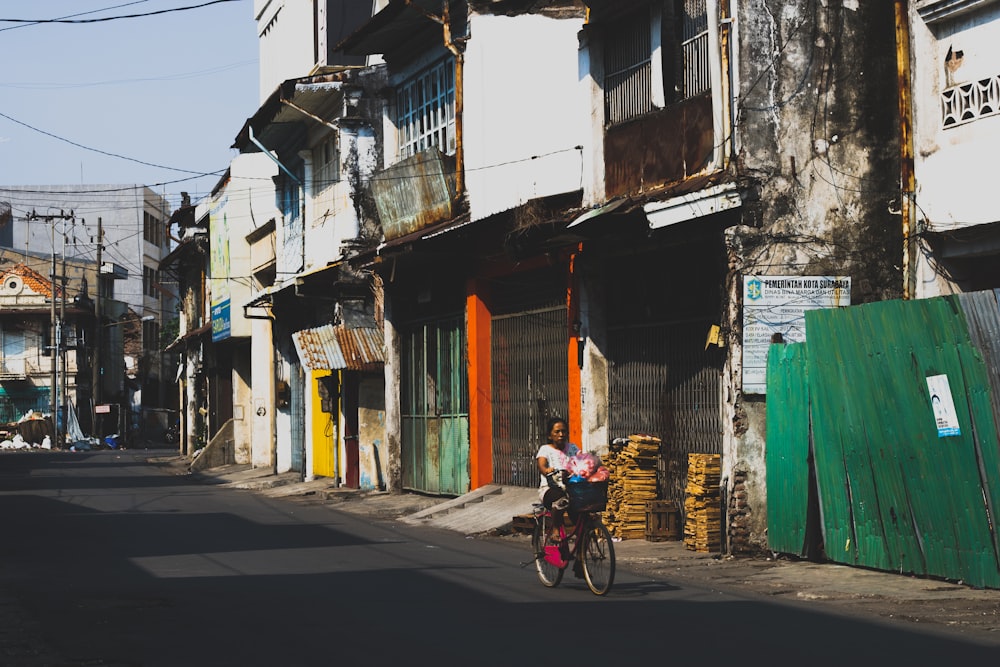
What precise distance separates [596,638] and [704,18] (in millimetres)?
9566

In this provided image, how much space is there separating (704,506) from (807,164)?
400 cm

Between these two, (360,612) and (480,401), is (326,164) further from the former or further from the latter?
(360,612)

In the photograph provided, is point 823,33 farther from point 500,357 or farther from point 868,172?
point 500,357

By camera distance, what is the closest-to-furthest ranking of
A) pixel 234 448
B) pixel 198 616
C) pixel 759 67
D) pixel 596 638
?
pixel 596 638, pixel 198 616, pixel 759 67, pixel 234 448

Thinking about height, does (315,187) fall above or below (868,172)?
above

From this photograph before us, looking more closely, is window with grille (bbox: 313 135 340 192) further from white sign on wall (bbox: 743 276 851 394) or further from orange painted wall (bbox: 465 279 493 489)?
white sign on wall (bbox: 743 276 851 394)

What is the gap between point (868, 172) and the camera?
15.8 metres

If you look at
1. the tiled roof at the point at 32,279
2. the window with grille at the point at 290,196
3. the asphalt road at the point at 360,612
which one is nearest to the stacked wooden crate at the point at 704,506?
the asphalt road at the point at 360,612

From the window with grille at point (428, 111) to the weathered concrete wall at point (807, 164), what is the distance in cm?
967

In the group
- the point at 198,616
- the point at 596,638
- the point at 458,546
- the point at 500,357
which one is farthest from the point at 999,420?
the point at 500,357

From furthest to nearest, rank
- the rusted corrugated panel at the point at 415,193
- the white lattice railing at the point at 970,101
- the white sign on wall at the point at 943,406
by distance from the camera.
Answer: the rusted corrugated panel at the point at 415,193 < the white lattice railing at the point at 970,101 < the white sign on wall at the point at 943,406

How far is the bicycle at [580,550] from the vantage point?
475 inches

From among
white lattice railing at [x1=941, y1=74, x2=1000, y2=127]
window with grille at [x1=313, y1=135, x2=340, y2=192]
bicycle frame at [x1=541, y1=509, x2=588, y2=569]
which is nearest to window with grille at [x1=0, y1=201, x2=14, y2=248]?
window with grille at [x1=313, y1=135, x2=340, y2=192]

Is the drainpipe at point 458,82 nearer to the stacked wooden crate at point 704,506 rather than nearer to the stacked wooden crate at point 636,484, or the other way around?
the stacked wooden crate at point 636,484
